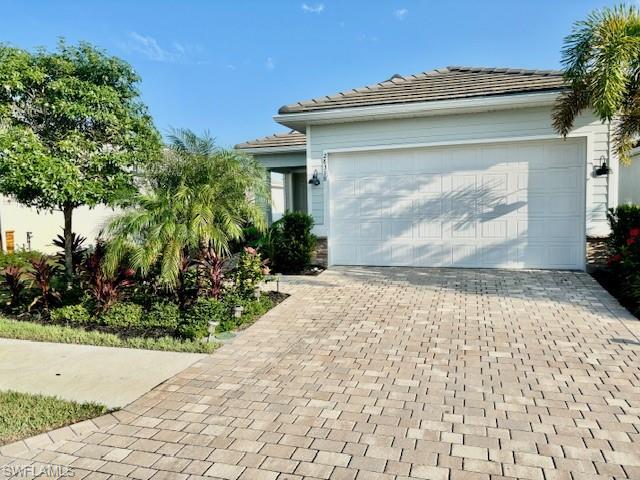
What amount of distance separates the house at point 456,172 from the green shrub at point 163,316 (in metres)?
4.81

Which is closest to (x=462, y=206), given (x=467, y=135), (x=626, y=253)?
(x=467, y=135)

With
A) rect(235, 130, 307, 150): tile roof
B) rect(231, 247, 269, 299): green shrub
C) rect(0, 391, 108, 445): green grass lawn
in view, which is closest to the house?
rect(231, 247, 269, 299): green shrub

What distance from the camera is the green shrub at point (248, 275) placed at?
282 inches

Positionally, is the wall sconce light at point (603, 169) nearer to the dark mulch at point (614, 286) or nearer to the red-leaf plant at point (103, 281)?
the dark mulch at point (614, 286)

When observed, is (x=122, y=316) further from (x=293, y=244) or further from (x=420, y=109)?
(x=420, y=109)

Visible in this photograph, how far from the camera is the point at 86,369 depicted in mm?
4691

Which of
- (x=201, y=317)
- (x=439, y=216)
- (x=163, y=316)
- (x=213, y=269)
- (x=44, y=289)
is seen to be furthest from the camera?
(x=439, y=216)

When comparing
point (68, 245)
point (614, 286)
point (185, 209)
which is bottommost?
point (614, 286)

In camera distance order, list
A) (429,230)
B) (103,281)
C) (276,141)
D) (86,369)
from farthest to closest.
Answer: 1. (276,141)
2. (429,230)
3. (103,281)
4. (86,369)

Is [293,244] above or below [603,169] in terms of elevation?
below

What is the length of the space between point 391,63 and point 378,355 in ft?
47.6

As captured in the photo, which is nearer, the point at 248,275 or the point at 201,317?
the point at 201,317

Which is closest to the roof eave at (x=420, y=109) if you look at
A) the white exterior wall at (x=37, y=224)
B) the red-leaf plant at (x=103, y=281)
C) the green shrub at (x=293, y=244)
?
the green shrub at (x=293, y=244)

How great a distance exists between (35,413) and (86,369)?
1.07 m
